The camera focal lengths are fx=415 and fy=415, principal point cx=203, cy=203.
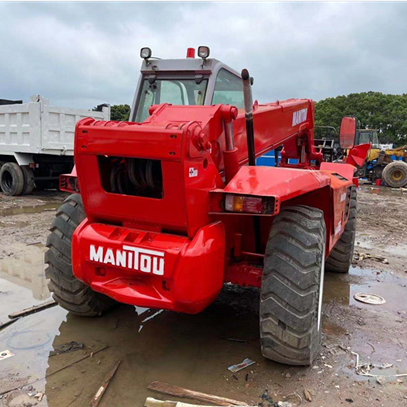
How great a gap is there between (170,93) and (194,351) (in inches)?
94.5

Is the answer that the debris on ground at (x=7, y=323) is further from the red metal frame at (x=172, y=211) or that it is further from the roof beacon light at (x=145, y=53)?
the roof beacon light at (x=145, y=53)

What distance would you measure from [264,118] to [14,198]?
896cm

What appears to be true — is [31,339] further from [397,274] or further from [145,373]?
[397,274]

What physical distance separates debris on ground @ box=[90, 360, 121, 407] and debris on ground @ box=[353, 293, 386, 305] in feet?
9.08

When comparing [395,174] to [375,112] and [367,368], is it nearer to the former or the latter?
[367,368]

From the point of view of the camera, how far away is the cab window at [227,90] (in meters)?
3.96

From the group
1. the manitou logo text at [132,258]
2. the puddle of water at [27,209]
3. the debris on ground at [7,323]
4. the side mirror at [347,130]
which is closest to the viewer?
the manitou logo text at [132,258]

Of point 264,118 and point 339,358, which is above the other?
point 264,118

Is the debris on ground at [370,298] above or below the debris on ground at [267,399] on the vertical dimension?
above

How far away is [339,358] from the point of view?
320 cm

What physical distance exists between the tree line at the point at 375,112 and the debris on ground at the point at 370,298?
41.2m

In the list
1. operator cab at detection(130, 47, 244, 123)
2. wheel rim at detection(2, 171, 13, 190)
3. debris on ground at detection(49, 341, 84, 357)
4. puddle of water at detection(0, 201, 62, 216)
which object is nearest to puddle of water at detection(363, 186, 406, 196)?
puddle of water at detection(0, 201, 62, 216)

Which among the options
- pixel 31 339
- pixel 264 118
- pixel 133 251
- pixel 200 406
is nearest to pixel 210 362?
pixel 200 406

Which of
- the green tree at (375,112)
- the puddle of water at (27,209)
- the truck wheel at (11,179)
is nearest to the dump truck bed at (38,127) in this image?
the truck wheel at (11,179)
